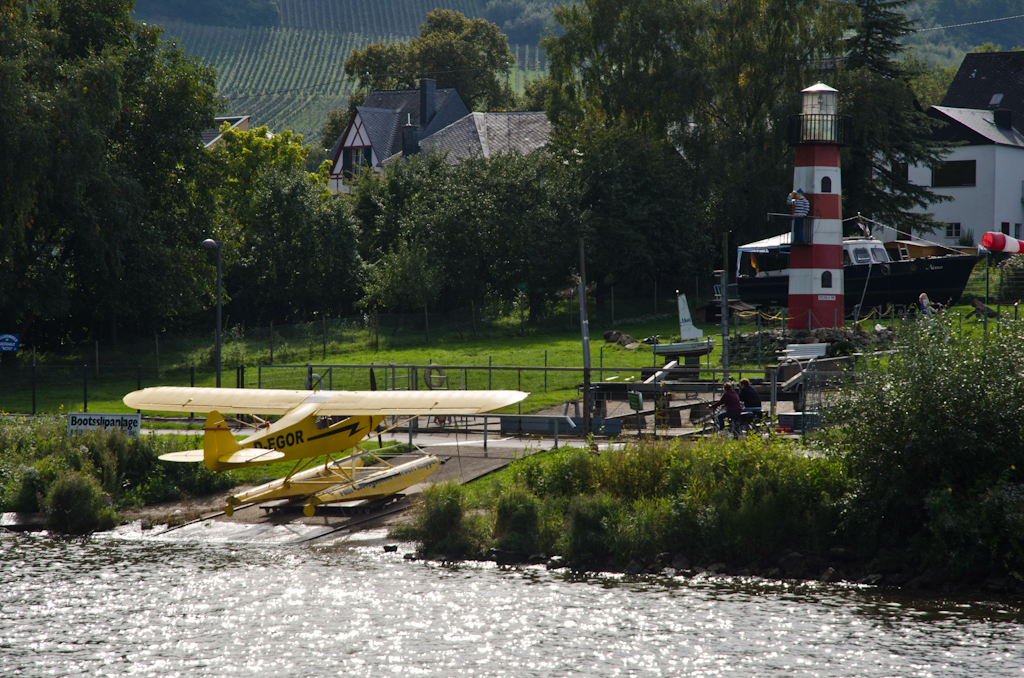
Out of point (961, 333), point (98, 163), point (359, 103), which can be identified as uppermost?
point (359, 103)

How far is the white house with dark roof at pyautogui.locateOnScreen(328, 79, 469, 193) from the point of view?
255 ft

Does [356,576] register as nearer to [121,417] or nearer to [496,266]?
[121,417]

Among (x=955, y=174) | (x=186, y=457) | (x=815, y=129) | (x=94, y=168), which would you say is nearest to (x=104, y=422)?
(x=186, y=457)

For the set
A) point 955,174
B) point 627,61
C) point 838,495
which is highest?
point 627,61

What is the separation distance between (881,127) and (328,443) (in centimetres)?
3629

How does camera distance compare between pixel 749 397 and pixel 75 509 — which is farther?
pixel 749 397

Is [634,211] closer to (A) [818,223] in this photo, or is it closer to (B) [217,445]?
(A) [818,223]

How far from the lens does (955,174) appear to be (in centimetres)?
5656

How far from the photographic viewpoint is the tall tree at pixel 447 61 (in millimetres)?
88500

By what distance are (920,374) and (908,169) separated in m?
45.9

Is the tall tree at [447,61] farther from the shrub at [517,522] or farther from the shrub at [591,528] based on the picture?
the shrub at [591,528]

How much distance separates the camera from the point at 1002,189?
183 ft

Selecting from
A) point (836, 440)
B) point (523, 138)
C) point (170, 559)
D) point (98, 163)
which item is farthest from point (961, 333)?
point (523, 138)

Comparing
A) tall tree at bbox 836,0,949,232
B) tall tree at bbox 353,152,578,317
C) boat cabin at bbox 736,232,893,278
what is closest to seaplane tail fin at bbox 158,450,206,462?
boat cabin at bbox 736,232,893,278
